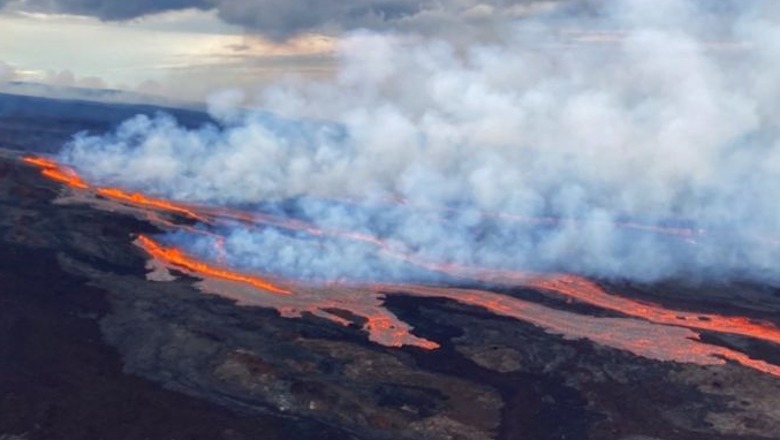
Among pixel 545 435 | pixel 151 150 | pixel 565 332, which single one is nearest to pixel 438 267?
pixel 565 332

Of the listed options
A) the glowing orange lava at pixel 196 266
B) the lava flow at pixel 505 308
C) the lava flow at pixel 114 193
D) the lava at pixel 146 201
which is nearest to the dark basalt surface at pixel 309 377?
the lava flow at pixel 505 308

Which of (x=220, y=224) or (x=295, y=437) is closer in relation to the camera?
(x=295, y=437)

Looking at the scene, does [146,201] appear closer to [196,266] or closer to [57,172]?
[57,172]

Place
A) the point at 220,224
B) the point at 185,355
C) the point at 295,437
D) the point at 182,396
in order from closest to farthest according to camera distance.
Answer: the point at 295,437
the point at 182,396
the point at 185,355
the point at 220,224

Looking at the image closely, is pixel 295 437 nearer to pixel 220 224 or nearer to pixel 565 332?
pixel 565 332

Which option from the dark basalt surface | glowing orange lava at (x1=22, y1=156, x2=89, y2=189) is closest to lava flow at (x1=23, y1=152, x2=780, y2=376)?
the dark basalt surface

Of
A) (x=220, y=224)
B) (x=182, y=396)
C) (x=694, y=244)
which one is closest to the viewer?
(x=182, y=396)

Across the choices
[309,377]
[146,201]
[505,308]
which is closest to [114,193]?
[146,201]
